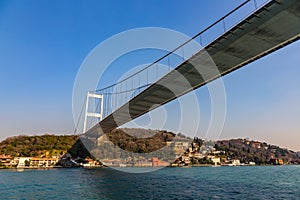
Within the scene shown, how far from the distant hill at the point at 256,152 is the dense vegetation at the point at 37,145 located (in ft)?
139

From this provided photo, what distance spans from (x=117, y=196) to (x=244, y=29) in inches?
289

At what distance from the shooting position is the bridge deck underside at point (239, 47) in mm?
6613

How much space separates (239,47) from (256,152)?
74.4 meters

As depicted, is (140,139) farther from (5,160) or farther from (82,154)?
(5,160)

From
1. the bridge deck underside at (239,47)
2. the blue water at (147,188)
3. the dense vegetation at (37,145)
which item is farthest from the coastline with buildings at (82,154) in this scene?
the bridge deck underside at (239,47)

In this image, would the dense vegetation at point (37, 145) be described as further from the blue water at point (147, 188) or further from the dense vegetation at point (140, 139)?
the blue water at point (147, 188)

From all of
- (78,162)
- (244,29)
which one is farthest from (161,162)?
(244,29)

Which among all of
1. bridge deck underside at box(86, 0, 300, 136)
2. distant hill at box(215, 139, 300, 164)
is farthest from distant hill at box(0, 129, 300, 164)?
bridge deck underside at box(86, 0, 300, 136)

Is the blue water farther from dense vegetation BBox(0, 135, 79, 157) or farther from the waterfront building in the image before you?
dense vegetation BBox(0, 135, 79, 157)

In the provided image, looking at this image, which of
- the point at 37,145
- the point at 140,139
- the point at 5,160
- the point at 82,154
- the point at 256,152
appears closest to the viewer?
the point at 140,139

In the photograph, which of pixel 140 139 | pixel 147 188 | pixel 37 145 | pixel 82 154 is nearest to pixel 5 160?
pixel 37 145

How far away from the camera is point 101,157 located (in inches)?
1615

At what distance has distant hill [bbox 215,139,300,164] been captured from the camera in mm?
69375

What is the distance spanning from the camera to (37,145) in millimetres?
48219
